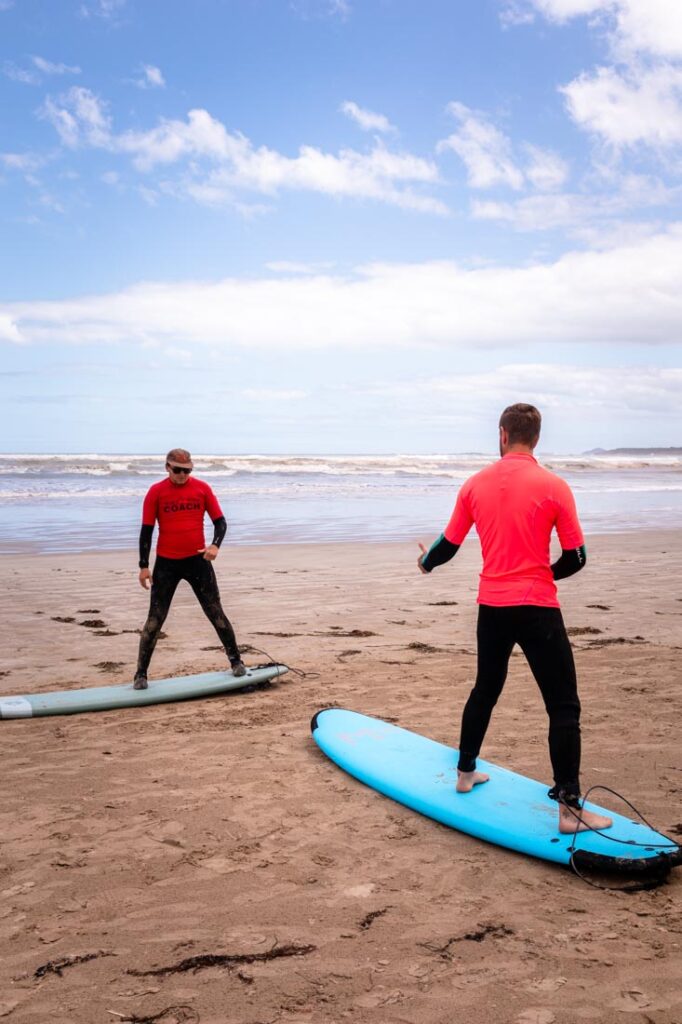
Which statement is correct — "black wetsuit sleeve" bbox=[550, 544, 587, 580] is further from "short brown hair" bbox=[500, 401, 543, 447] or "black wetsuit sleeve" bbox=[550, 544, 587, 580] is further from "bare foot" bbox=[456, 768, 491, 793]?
"bare foot" bbox=[456, 768, 491, 793]

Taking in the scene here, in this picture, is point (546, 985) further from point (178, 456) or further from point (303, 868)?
point (178, 456)

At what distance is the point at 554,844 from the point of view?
3.52 metres

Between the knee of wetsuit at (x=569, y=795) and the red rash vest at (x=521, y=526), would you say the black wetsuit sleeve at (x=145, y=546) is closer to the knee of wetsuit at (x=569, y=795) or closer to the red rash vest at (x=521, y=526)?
the red rash vest at (x=521, y=526)

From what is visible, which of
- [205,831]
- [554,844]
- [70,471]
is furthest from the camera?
[70,471]

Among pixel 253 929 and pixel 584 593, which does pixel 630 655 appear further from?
pixel 253 929

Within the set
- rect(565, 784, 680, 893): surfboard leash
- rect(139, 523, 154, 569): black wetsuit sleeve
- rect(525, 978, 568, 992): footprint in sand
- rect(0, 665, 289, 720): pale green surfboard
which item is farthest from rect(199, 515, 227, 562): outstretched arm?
rect(525, 978, 568, 992): footprint in sand

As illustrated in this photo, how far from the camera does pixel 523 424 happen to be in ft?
11.9

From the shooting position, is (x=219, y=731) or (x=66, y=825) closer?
(x=66, y=825)

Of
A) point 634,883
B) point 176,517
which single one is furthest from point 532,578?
point 176,517

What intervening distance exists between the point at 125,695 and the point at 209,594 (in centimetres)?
98

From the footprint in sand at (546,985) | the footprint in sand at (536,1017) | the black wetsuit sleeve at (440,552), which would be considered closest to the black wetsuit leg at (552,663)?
the black wetsuit sleeve at (440,552)

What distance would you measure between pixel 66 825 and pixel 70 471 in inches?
1412

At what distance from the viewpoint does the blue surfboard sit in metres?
3.38

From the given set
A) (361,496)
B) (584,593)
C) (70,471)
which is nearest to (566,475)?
(361,496)
